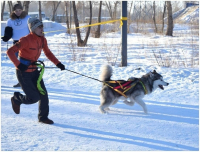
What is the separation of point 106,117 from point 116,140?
2.98 feet

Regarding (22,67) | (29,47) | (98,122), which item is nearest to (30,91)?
(22,67)

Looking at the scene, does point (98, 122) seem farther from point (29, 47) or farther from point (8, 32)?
point (8, 32)

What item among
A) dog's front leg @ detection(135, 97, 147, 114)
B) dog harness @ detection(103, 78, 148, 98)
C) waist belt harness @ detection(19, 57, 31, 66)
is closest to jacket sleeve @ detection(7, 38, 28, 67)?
waist belt harness @ detection(19, 57, 31, 66)

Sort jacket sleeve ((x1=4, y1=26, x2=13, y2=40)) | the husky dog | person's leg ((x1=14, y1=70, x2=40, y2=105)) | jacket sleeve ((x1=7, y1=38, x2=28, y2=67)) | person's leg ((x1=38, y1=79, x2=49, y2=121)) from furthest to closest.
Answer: jacket sleeve ((x1=4, y1=26, x2=13, y2=40)) < the husky dog < person's leg ((x1=38, y1=79, x2=49, y2=121)) < person's leg ((x1=14, y1=70, x2=40, y2=105)) < jacket sleeve ((x1=7, y1=38, x2=28, y2=67))

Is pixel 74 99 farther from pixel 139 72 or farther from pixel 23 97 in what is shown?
pixel 139 72

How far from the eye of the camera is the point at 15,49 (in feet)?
11.3

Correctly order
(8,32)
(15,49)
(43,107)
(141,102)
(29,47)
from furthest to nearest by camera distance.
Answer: (8,32) → (141,102) → (43,107) → (29,47) → (15,49)

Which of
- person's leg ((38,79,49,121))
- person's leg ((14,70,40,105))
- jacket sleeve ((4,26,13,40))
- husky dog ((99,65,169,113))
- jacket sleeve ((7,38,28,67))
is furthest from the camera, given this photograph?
jacket sleeve ((4,26,13,40))

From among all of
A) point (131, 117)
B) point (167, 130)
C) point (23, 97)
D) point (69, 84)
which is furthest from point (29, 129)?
point (69, 84)

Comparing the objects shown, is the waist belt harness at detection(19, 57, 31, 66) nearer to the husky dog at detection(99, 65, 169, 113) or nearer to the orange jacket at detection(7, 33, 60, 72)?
the orange jacket at detection(7, 33, 60, 72)

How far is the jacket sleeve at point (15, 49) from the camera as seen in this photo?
3.42m

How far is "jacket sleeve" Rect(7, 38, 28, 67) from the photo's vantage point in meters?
3.42

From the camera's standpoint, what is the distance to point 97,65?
27.5ft

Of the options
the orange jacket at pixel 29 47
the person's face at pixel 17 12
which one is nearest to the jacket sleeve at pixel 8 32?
the person's face at pixel 17 12
